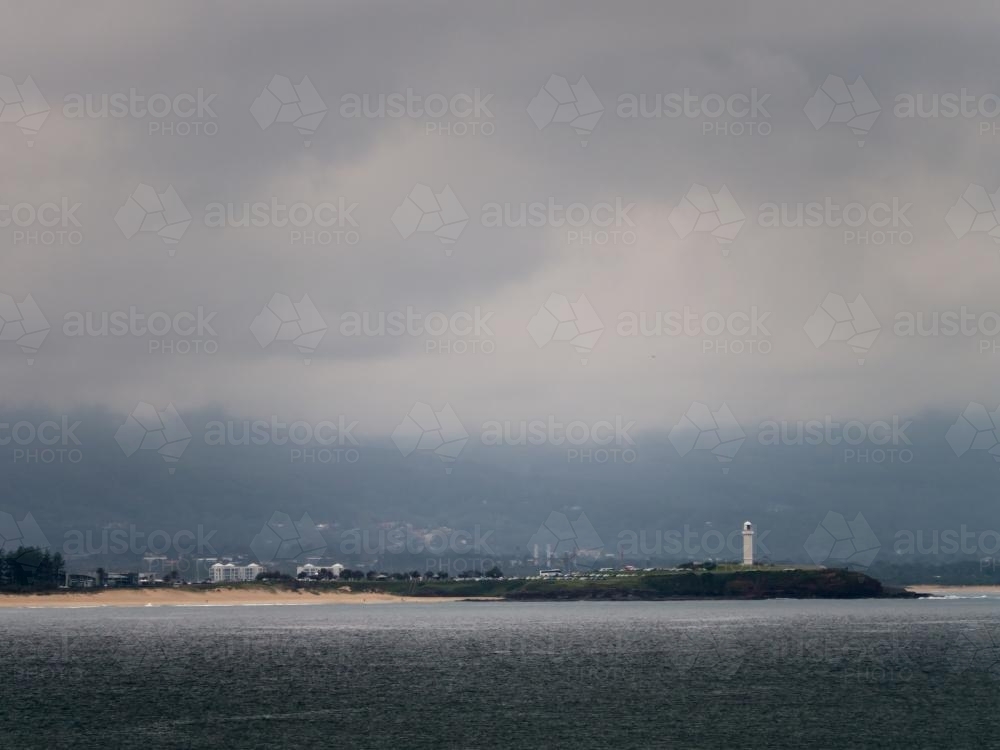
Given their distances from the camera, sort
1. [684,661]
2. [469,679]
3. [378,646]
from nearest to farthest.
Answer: [469,679] < [684,661] < [378,646]

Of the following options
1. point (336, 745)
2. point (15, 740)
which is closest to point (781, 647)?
point (336, 745)

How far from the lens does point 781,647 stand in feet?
451

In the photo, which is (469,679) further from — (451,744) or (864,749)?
(864,749)

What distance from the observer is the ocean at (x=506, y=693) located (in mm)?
69812

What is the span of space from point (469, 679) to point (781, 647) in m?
51.4

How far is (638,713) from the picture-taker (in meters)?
79.4

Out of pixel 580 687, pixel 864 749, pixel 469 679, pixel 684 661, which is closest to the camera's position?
pixel 864 749

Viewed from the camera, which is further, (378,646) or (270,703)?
(378,646)

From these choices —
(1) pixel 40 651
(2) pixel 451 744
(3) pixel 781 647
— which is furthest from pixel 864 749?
(1) pixel 40 651

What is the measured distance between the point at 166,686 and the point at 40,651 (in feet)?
160

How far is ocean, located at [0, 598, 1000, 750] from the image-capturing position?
6981 centimetres

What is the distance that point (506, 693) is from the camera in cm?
9100

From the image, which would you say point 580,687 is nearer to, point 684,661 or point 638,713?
point 638,713

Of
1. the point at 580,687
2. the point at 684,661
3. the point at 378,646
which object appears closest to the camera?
the point at 580,687
